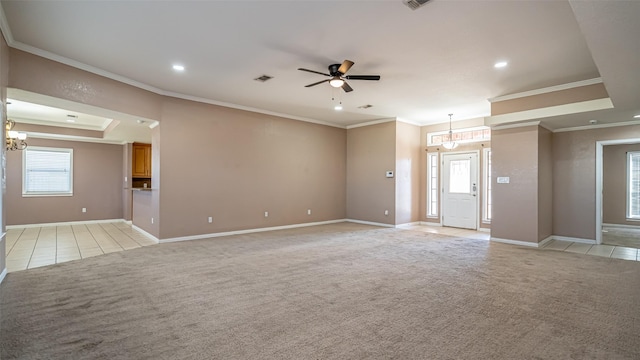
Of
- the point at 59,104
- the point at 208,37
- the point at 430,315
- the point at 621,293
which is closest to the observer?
the point at 430,315

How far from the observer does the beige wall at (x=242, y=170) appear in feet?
19.8

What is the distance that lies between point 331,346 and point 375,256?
2802mm

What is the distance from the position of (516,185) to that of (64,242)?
8.97 m

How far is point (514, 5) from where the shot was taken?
115 inches

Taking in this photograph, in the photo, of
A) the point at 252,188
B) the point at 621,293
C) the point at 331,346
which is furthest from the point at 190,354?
the point at 252,188

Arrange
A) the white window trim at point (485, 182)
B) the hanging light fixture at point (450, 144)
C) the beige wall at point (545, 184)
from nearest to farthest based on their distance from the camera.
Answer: the beige wall at point (545, 184)
the white window trim at point (485, 182)
the hanging light fixture at point (450, 144)

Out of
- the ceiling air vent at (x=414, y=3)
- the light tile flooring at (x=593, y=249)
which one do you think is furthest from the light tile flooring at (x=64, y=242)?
the light tile flooring at (x=593, y=249)

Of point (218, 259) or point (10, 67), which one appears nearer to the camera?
point (10, 67)

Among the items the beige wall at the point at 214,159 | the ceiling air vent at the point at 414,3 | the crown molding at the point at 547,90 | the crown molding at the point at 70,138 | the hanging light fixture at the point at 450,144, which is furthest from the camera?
the crown molding at the point at 70,138

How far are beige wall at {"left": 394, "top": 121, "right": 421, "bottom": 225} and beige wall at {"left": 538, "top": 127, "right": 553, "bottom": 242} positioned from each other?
122 inches

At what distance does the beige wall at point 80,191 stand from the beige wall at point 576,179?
11.5 meters

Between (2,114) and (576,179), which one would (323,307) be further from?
(576,179)

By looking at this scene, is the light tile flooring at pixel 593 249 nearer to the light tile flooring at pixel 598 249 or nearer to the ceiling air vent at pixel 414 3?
the light tile flooring at pixel 598 249

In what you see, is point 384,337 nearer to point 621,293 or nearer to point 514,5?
point 621,293
